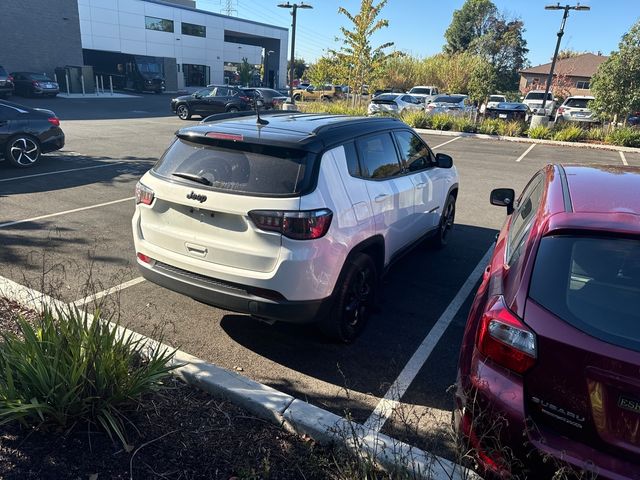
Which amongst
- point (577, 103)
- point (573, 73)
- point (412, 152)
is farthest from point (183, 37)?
point (412, 152)

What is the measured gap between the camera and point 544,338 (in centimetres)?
201

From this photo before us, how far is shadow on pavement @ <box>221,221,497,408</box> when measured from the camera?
11.5 feet

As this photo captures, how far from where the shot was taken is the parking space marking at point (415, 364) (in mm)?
3012

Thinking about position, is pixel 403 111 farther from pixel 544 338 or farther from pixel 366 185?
pixel 544 338

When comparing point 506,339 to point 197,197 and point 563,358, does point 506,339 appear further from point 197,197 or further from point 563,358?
point 197,197

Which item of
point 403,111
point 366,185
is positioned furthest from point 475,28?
point 366,185

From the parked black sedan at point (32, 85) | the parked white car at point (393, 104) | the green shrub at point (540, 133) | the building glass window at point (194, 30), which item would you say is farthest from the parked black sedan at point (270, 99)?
the building glass window at point (194, 30)

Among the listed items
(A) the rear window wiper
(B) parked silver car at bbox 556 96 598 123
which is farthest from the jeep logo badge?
(B) parked silver car at bbox 556 96 598 123

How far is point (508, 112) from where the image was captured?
2452 cm

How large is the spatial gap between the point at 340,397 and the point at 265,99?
26.7 metres

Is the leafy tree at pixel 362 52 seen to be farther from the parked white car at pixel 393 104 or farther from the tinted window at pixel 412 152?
the tinted window at pixel 412 152

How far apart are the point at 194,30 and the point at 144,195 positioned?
183 ft

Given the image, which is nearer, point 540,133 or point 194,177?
point 194,177

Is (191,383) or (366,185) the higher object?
(366,185)
